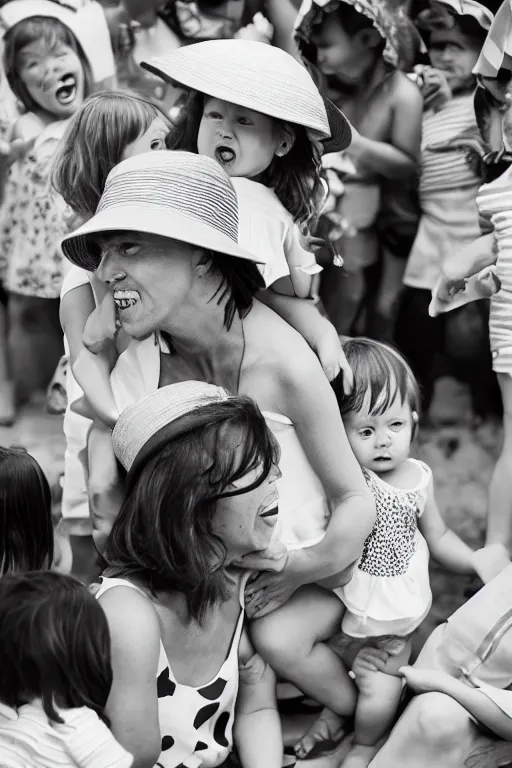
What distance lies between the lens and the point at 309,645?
2414 mm

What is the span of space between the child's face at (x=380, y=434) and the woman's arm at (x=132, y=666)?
68 cm

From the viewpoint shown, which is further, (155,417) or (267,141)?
(267,141)

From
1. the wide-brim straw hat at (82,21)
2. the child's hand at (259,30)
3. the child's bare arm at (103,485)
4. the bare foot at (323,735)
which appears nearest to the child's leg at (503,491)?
the bare foot at (323,735)

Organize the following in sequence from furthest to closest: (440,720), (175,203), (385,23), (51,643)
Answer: (385,23) < (440,720) < (175,203) < (51,643)

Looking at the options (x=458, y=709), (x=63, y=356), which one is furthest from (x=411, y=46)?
(x=458, y=709)

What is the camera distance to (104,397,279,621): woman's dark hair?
6.62ft

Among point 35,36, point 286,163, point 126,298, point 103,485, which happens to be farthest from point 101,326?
point 35,36

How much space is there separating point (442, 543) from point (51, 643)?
1.10m

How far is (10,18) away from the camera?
2.85m

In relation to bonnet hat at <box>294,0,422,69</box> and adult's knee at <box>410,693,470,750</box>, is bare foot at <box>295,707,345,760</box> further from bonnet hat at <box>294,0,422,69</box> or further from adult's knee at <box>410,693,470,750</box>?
bonnet hat at <box>294,0,422,69</box>

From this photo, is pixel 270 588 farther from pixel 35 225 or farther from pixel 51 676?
pixel 35 225

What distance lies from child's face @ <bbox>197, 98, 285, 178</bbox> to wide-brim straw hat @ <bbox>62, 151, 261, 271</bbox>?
0.19 meters

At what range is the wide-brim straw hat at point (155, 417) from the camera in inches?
80.8

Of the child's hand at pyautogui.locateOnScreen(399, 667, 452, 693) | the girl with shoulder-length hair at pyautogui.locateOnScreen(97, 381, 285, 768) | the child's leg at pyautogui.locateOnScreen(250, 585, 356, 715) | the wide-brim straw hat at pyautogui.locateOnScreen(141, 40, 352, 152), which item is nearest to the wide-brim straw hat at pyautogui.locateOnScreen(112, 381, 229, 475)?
the girl with shoulder-length hair at pyautogui.locateOnScreen(97, 381, 285, 768)
